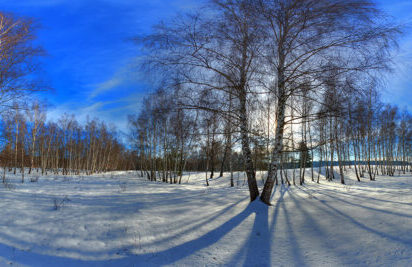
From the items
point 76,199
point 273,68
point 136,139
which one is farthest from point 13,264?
point 136,139

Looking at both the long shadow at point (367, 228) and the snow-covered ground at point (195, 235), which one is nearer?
the snow-covered ground at point (195, 235)

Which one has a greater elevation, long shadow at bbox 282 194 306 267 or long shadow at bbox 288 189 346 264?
long shadow at bbox 288 189 346 264

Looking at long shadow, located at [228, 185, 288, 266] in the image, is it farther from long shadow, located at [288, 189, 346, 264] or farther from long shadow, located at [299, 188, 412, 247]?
long shadow, located at [299, 188, 412, 247]

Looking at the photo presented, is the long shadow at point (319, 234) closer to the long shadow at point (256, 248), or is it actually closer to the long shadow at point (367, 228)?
the long shadow at point (367, 228)

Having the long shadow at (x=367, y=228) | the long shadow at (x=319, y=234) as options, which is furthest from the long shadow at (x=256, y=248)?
the long shadow at (x=367, y=228)

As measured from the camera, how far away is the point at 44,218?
481 cm

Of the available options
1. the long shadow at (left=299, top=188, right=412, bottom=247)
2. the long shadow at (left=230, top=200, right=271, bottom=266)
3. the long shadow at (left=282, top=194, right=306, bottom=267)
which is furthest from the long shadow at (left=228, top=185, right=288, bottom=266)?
the long shadow at (left=299, top=188, right=412, bottom=247)

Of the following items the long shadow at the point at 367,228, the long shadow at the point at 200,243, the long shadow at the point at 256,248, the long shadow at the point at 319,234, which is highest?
the long shadow at the point at 367,228

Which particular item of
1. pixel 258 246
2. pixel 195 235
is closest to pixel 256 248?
pixel 258 246

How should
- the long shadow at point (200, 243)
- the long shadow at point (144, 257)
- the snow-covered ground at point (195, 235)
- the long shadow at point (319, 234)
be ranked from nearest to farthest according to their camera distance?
the long shadow at point (144, 257)
the snow-covered ground at point (195, 235)
the long shadow at point (200, 243)
the long shadow at point (319, 234)

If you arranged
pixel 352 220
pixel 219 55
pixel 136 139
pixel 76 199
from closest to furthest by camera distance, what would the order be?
pixel 352 220, pixel 76 199, pixel 219 55, pixel 136 139

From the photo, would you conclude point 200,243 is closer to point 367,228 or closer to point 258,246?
point 258,246

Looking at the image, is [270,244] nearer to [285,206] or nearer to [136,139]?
[285,206]

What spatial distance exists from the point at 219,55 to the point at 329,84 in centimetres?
391
